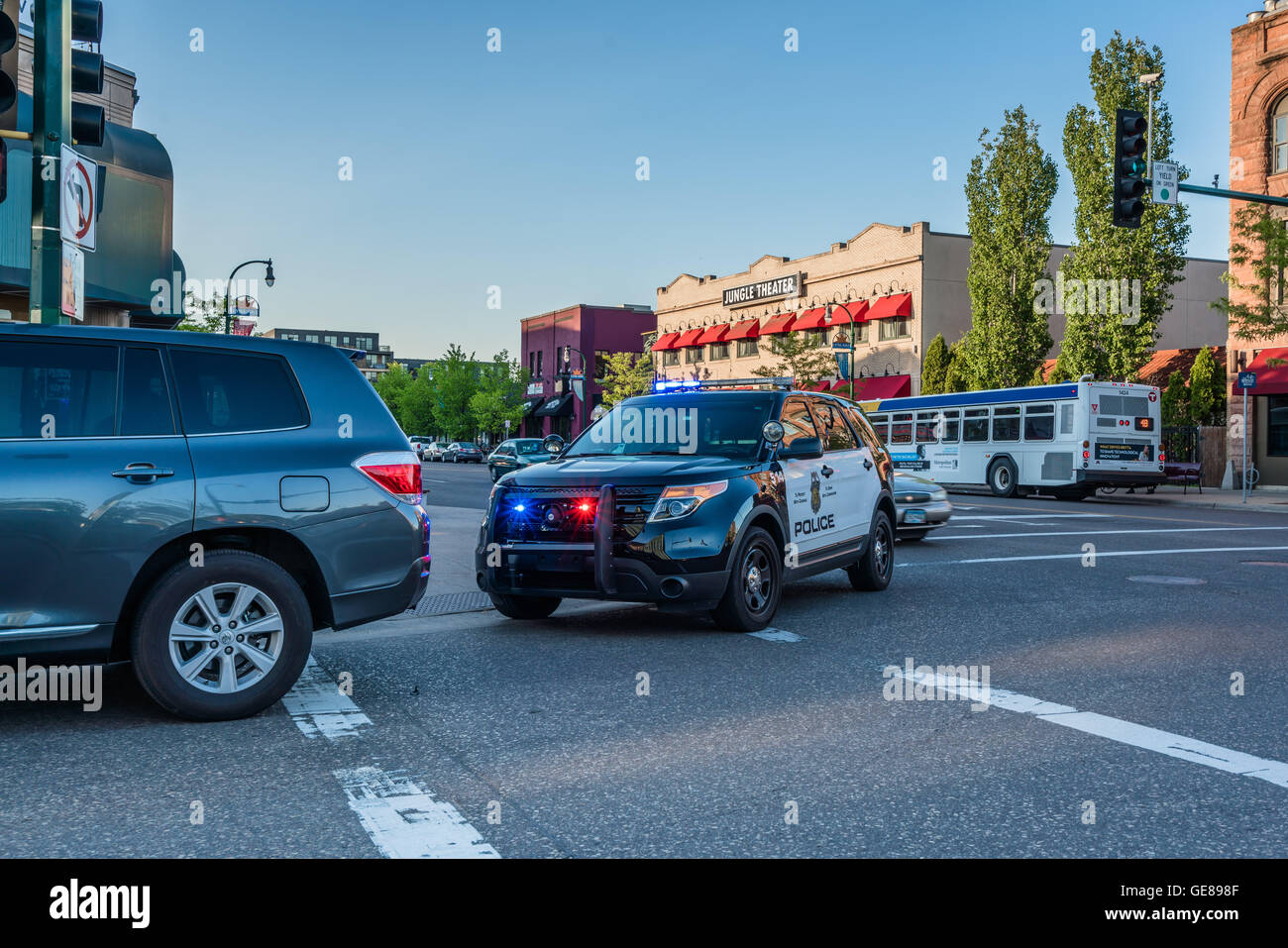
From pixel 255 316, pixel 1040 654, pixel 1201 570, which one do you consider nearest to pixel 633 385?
pixel 255 316

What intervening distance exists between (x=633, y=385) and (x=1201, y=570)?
194ft

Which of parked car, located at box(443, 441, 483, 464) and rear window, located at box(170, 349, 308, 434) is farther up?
rear window, located at box(170, 349, 308, 434)

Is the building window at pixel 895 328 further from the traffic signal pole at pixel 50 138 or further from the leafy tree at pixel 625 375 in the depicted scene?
the traffic signal pole at pixel 50 138

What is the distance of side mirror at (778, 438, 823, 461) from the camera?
27.8 feet

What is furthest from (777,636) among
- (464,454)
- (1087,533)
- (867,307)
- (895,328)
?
(464,454)

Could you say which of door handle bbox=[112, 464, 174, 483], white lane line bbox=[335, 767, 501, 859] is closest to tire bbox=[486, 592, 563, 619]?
door handle bbox=[112, 464, 174, 483]

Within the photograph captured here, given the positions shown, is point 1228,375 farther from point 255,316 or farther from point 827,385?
point 255,316

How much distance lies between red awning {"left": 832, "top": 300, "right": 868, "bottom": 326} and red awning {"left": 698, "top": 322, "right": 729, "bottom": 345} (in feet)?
35.5

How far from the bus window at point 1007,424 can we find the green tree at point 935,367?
16872 mm

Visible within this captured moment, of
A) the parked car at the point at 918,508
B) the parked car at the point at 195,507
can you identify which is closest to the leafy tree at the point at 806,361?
the parked car at the point at 918,508

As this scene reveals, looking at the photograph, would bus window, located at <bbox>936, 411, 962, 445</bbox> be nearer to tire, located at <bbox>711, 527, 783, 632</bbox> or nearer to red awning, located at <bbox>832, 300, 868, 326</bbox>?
red awning, located at <bbox>832, 300, 868, 326</bbox>

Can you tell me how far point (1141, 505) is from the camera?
26.0 m

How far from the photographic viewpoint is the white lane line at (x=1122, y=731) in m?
4.77

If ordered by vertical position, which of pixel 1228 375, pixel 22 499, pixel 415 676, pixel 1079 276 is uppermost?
pixel 1079 276
